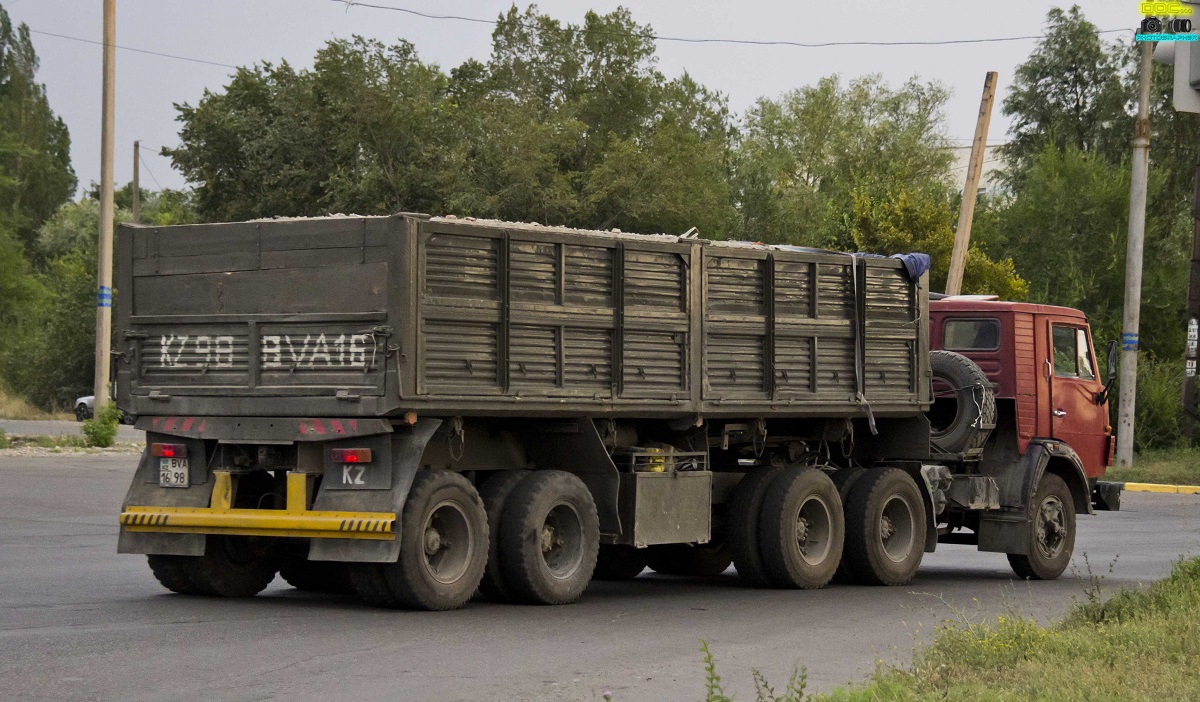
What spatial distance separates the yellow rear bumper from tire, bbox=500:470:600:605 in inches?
46.6

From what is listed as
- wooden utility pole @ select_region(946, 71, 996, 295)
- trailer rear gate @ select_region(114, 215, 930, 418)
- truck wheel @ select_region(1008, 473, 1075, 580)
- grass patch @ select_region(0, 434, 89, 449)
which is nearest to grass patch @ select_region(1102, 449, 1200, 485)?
wooden utility pole @ select_region(946, 71, 996, 295)

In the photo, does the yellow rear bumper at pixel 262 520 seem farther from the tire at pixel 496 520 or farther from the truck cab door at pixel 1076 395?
the truck cab door at pixel 1076 395

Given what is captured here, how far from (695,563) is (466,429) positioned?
13.5ft

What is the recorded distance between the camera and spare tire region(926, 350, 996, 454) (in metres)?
15.7

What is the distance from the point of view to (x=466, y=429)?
1233cm

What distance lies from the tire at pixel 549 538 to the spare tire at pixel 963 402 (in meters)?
4.45

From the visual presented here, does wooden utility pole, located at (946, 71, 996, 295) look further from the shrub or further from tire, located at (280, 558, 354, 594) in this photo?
tire, located at (280, 558, 354, 594)

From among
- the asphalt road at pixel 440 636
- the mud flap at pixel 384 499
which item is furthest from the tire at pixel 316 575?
the mud flap at pixel 384 499

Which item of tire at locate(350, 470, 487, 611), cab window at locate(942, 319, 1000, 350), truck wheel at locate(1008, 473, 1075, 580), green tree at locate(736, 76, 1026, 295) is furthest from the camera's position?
green tree at locate(736, 76, 1026, 295)

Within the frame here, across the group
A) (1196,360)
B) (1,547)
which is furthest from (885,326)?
A: (1196,360)

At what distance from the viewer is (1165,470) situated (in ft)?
105

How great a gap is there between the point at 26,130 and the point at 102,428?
69195mm

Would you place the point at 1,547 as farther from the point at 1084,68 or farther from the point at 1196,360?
the point at 1084,68

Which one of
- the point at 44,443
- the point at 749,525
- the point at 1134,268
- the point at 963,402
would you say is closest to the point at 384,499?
the point at 749,525
